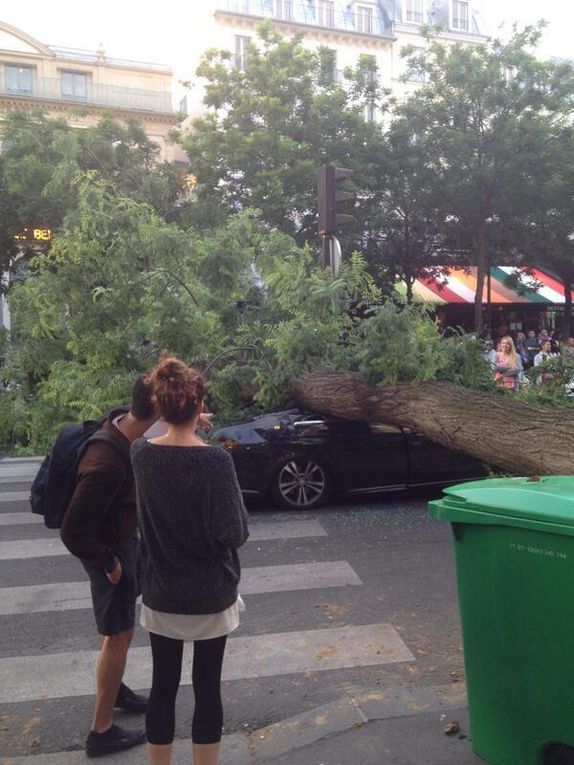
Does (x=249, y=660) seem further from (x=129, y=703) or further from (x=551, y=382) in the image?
(x=551, y=382)

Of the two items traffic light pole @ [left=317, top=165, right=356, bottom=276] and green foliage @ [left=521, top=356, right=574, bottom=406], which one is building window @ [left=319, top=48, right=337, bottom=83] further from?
green foliage @ [left=521, top=356, right=574, bottom=406]

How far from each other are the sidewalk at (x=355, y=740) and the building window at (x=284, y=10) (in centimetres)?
4227

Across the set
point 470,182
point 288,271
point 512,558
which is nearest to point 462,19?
point 470,182

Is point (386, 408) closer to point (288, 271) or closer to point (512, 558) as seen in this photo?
point (288, 271)

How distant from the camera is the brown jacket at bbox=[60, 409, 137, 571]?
117 inches

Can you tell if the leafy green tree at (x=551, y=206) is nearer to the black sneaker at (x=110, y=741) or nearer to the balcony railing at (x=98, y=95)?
the black sneaker at (x=110, y=741)

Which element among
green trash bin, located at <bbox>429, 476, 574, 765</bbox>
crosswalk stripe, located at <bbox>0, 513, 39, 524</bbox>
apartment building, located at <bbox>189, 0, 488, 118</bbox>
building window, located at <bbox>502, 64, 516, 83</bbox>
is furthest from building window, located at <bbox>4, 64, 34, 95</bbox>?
green trash bin, located at <bbox>429, 476, 574, 765</bbox>

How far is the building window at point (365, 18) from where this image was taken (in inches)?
1679

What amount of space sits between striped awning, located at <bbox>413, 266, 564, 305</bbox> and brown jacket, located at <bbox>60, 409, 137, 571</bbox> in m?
21.9

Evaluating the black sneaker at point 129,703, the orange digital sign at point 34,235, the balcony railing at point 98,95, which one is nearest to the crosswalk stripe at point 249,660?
the black sneaker at point 129,703

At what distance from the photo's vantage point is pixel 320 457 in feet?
25.4

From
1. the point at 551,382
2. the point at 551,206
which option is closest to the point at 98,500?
the point at 551,382

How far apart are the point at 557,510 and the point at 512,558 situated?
0.85ft

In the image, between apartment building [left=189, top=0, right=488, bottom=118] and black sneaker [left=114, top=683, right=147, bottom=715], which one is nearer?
black sneaker [left=114, top=683, right=147, bottom=715]
